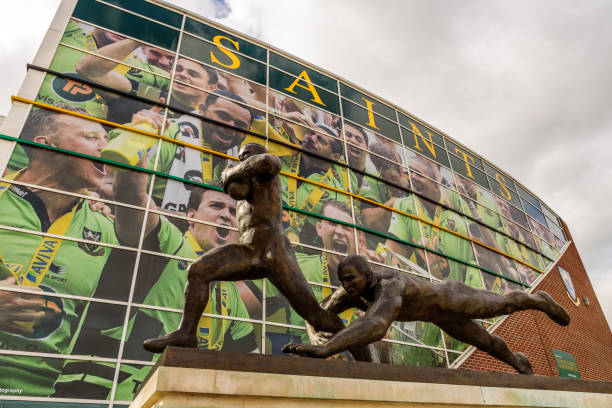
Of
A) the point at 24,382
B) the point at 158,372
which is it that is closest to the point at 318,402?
the point at 158,372

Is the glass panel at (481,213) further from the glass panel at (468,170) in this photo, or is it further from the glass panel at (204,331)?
the glass panel at (204,331)

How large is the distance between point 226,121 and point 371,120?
553 cm

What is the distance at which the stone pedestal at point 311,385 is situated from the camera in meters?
2.37

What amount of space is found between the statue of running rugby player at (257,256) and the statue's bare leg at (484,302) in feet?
3.18

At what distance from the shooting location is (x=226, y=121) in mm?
10086

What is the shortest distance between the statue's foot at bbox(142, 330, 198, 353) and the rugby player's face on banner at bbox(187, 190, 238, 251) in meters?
5.13

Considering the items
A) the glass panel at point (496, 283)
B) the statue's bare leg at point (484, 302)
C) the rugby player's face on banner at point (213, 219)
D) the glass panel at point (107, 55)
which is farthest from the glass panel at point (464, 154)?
the statue's bare leg at point (484, 302)

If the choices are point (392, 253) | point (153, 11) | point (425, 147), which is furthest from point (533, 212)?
point (153, 11)

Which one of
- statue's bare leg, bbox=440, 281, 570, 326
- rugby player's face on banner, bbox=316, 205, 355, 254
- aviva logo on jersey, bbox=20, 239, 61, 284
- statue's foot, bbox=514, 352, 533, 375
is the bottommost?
statue's foot, bbox=514, 352, 533, 375

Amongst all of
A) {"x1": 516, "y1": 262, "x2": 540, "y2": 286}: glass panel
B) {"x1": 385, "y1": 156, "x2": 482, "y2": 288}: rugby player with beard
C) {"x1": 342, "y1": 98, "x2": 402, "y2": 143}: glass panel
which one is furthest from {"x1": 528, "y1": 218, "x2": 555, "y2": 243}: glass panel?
{"x1": 342, "y1": 98, "x2": 402, "y2": 143}: glass panel

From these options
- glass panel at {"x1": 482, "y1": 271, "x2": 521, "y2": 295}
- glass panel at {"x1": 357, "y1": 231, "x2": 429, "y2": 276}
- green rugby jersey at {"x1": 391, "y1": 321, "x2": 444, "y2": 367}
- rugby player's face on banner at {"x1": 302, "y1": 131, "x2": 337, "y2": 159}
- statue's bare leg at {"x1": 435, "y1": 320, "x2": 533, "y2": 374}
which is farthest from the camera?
glass panel at {"x1": 482, "y1": 271, "x2": 521, "y2": 295}

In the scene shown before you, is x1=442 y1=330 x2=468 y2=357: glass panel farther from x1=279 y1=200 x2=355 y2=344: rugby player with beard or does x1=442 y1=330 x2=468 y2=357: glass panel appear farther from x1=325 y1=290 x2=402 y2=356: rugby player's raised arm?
x1=325 y1=290 x2=402 y2=356: rugby player's raised arm

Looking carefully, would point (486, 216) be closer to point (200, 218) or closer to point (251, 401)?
point (200, 218)

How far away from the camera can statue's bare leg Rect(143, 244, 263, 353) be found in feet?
10.3
